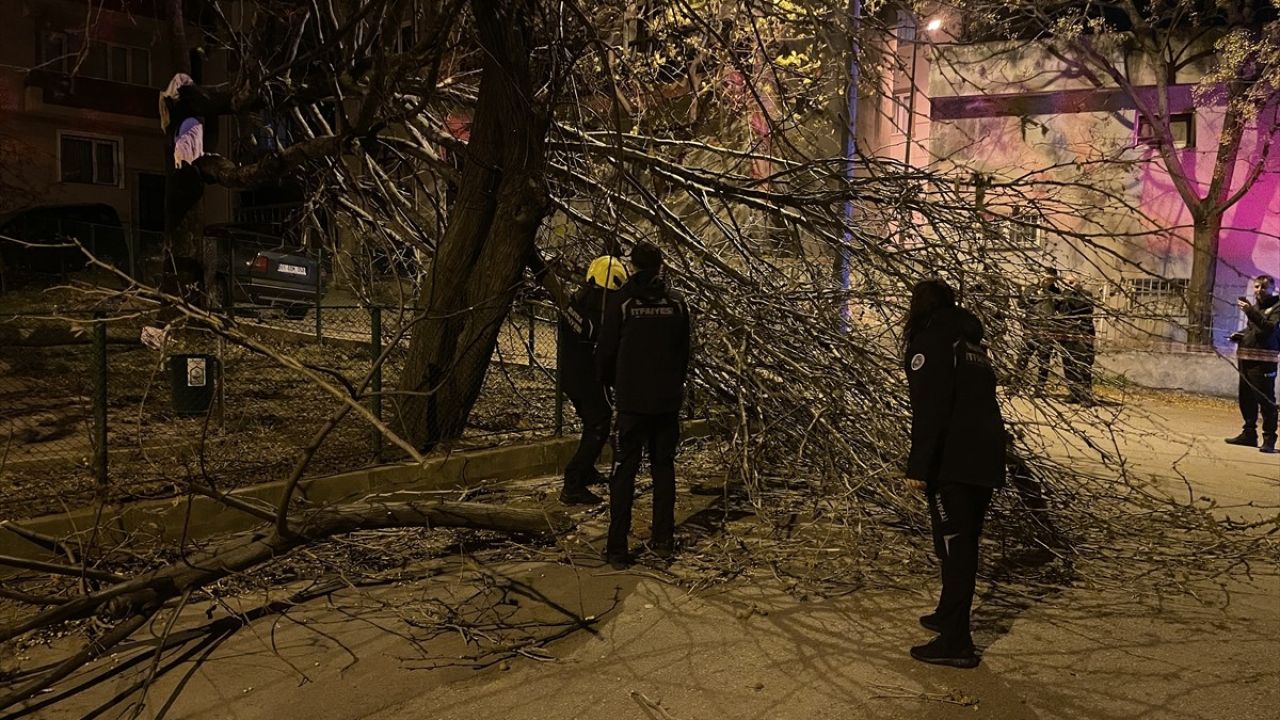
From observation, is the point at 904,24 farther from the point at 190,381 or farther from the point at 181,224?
the point at 181,224

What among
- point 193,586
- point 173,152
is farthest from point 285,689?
point 173,152

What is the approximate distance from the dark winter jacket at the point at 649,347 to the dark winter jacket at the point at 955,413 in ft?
5.20

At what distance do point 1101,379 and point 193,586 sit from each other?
595cm

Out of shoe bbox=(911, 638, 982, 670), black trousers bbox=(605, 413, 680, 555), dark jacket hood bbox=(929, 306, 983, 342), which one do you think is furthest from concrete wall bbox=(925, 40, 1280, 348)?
shoe bbox=(911, 638, 982, 670)

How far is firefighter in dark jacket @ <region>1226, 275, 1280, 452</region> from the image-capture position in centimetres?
957

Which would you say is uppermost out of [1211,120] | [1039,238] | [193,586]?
[1211,120]

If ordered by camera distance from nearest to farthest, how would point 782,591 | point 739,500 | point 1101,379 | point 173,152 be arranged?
point 782,591, point 1101,379, point 739,500, point 173,152

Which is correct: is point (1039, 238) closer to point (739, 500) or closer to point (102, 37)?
point (739, 500)

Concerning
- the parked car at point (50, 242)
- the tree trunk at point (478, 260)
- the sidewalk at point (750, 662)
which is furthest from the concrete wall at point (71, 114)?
the sidewalk at point (750, 662)

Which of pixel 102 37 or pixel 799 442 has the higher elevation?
pixel 102 37

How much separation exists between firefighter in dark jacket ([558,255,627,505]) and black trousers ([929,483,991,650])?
2.93m

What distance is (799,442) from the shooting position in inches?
250

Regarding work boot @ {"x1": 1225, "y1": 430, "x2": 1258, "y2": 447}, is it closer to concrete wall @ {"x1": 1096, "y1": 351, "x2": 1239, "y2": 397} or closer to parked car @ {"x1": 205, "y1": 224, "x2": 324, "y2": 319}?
concrete wall @ {"x1": 1096, "y1": 351, "x2": 1239, "y2": 397}

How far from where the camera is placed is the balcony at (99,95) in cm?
2422
